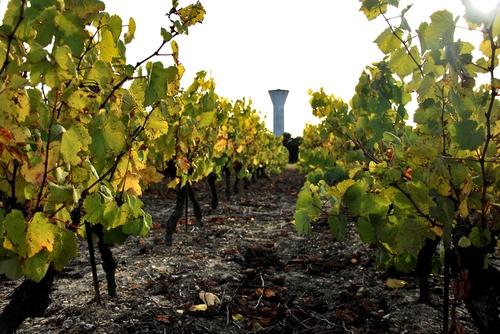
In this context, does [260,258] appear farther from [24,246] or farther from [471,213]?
[24,246]

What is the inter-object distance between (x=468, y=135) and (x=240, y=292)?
304cm

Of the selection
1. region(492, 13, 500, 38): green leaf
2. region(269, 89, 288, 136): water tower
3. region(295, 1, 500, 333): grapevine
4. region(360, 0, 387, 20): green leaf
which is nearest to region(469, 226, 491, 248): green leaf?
region(295, 1, 500, 333): grapevine

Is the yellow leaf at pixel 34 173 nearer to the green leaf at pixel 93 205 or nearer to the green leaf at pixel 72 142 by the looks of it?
the green leaf at pixel 72 142

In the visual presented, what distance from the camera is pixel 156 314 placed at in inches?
147

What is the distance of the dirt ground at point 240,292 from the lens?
3572 millimetres

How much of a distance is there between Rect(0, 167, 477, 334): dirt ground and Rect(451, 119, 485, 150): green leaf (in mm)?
2049

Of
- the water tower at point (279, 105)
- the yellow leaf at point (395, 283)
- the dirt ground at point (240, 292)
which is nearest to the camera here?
the dirt ground at point (240, 292)

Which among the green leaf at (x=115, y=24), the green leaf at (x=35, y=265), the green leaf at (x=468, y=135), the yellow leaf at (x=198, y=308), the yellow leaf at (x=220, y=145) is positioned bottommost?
the yellow leaf at (x=198, y=308)

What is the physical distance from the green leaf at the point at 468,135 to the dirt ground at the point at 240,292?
6.72 feet

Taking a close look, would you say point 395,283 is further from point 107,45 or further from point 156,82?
point 107,45

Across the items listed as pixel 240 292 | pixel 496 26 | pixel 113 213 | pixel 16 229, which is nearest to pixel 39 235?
pixel 16 229

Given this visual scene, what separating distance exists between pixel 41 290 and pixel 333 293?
2709 millimetres

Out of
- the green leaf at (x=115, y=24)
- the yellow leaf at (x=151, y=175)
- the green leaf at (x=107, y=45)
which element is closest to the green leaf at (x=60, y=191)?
the green leaf at (x=107, y=45)

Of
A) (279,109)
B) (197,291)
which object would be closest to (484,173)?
(197,291)
